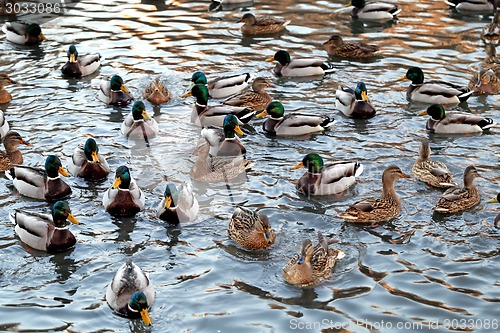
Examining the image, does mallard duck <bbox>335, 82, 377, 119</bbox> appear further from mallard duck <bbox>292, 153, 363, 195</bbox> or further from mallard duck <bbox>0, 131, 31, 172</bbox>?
mallard duck <bbox>0, 131, 31, 172</bbox>

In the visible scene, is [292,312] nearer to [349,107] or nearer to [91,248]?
[91,248]

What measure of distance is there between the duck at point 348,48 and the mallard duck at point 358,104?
2611mm

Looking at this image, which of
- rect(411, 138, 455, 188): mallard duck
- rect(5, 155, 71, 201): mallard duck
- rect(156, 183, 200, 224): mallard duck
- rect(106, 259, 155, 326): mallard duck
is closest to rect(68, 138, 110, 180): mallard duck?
rect(5, 155, 71, 201): mallard duck

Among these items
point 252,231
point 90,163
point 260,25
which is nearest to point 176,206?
point 252,231

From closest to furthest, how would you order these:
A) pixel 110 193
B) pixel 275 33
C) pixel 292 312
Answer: pixel 292 312, pixel 110 193, pixel 275 33


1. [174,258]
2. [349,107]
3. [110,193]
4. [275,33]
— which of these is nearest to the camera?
[174,258]

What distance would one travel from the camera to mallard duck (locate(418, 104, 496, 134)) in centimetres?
1395

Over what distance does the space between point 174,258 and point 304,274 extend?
5.46ft

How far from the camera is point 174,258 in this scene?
1045 centimetres

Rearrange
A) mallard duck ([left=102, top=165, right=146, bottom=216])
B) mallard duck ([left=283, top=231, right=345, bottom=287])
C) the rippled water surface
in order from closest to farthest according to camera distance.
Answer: the rippled water surface < mallard duck ([left=283, top=231, right=345, bottom=287]) < mallard duck ([left=102, top=165, right=146, bottom=216])

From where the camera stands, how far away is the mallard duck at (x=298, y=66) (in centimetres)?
1627

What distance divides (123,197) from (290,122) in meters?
3.56

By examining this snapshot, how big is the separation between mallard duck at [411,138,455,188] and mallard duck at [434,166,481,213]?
0.40 m

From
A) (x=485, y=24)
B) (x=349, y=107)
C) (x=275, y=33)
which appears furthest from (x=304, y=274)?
(x=485, y=24)
